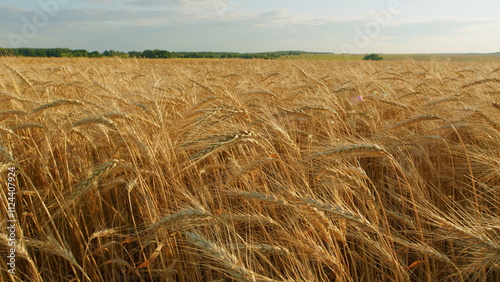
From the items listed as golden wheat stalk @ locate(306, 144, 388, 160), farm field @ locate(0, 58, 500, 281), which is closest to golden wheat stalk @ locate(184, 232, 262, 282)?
farm field @ locate(0, 58, 500, 281)

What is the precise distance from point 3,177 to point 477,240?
7.48 feet

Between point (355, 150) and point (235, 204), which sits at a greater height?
point (355, 150)

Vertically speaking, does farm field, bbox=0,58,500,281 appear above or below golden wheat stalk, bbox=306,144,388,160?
below

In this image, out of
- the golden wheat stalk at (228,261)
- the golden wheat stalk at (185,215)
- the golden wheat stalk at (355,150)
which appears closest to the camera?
the golden wheat stalk at (228,261)

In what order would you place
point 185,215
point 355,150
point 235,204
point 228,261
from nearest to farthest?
point 228,261 → point 185,215 → point 355,150 → point 235,204

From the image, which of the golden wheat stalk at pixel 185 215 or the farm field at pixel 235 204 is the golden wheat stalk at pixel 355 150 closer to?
the farm field at pixel 235 204

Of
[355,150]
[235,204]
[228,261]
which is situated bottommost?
[235,204]

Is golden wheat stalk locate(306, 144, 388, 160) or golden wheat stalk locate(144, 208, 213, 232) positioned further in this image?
golden wheat stalk locate(306, 144, 388, 160)

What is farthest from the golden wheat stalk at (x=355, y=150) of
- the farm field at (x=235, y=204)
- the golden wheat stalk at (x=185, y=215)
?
the golden wheat stalk at (x=185, y=215)

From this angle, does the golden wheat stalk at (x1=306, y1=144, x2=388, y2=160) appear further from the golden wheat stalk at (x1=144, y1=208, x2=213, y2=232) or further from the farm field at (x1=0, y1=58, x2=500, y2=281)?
the golden wheat stalk at (x1=144, y1=208, x2=213, y2=232)

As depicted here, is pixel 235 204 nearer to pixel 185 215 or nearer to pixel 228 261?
pixel 185 215

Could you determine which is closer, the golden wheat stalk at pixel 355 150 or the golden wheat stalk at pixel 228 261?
the golden wheat stalk at pixel 228 261

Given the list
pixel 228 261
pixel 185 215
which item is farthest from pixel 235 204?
pixel 228 261

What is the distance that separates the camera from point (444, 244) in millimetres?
1745
